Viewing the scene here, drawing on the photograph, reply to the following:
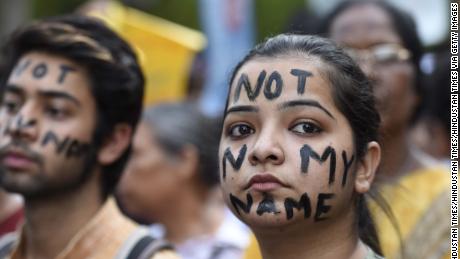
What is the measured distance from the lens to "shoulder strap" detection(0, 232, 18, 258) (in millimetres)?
4055

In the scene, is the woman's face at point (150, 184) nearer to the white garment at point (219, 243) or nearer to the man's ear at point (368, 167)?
the white garment at point (219, 243)

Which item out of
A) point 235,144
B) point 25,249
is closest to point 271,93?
point 235,144

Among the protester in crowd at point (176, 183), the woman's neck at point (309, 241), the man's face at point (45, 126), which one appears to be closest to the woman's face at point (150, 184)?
the protester in crowd at point (176, 183)

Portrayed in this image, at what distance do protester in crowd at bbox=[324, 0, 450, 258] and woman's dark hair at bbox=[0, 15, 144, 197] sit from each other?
0.92 m

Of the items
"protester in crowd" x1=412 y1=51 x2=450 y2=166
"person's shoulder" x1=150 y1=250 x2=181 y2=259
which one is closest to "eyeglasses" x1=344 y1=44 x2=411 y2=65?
"protester in crowd" x1=412 y1=51 x2=450 y2=166

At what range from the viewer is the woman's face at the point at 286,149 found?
8.94 ft

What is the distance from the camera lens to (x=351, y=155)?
9.29ft

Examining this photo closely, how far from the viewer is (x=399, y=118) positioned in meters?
4.38

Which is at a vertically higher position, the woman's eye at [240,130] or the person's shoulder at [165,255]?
the woman's eye at [240,130]

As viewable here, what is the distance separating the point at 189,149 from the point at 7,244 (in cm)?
150

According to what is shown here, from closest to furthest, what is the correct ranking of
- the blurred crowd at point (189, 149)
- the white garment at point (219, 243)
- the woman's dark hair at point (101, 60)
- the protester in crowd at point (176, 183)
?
1. the blurred crowd at point (189, 149)
2. the woman's dark hair at point (101, 60)
3. the white garment at point (219, 243)
4. the protester in crowd at point (176, 183)

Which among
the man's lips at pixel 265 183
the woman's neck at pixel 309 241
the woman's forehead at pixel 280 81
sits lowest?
the woman's neck at pixel 309 241

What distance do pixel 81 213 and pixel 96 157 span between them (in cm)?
23

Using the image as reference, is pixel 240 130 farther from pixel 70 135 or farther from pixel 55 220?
pixel 55 220
